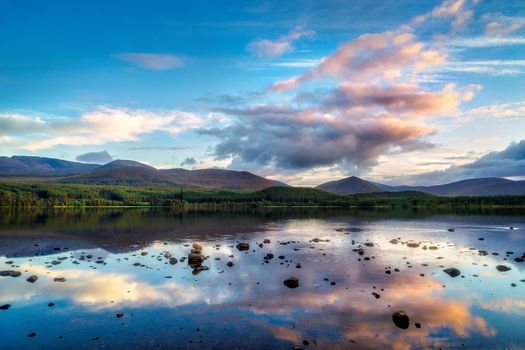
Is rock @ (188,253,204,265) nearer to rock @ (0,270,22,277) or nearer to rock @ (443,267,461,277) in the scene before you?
rock @ (0,270,22,277)

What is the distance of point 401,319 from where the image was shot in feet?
70.9

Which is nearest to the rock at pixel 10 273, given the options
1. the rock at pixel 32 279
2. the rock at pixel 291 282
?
the rock at pixel 32 279

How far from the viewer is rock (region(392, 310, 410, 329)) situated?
69.6 ft

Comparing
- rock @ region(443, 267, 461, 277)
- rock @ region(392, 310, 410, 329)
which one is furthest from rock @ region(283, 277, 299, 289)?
rock @ region(443, 267, 461, 277)

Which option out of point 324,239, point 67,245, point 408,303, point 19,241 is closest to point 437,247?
point 324,239

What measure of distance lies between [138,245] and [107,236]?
15.4 metres

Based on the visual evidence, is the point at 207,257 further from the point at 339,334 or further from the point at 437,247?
the point at 437,247

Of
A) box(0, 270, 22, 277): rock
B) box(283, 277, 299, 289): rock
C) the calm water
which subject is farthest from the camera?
box(0, 270, 22, 277): rock

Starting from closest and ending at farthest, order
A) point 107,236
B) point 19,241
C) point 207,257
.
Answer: point 207,257 < point 19,241 < point 107,236

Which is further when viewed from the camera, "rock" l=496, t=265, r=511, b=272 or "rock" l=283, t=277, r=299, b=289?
"rock" l=496, t=265, r=511, b=272

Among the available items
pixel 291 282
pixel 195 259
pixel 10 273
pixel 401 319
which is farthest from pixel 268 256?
pixel 10 273

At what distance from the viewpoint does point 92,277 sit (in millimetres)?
33219

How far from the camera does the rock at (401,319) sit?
835 inches

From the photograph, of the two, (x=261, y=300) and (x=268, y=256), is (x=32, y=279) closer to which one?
(x=261, y=300)
